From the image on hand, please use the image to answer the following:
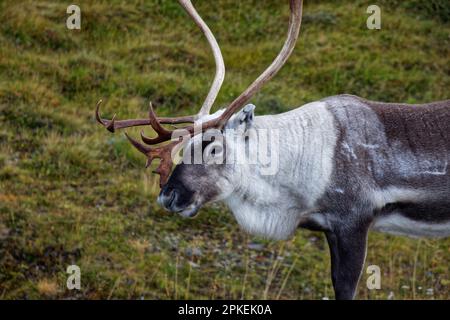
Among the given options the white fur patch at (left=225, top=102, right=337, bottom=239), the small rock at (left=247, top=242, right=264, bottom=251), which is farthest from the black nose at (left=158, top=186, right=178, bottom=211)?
the small rock at (left=247, top=242, right=264, bottom=251)

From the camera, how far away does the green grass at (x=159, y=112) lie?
26.1ft

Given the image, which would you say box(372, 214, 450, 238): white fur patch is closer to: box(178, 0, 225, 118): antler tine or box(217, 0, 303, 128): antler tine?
box(217, 0, 303, 128): antler tine

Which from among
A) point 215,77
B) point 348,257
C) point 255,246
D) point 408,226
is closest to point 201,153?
point 215,77

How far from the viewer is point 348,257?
17.6 ft

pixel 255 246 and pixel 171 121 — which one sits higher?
pixel 171 121

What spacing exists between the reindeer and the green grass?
A: 2.41m

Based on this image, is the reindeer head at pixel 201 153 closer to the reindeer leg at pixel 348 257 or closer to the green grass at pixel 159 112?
the reindeer leg at pixel 348 257

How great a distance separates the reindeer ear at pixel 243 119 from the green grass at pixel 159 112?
2.60 meters

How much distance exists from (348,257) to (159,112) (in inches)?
227

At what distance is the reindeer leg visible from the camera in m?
5.35

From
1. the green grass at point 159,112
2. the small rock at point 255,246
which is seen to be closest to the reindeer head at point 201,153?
the green grass at point 159,112

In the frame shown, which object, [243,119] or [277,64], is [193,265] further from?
[277,64]

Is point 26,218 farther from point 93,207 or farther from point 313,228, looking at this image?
point 313,228
